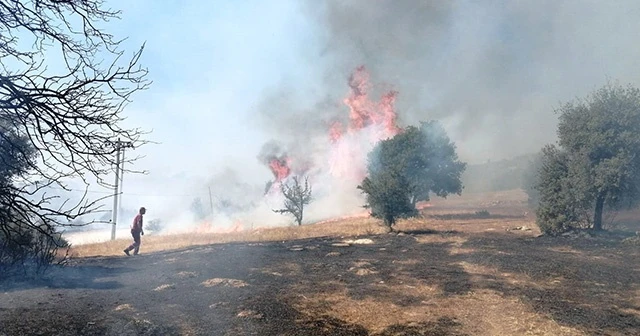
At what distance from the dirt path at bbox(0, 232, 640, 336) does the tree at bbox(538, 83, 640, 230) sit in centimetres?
416

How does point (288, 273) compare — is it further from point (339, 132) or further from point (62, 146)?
point (339, 132)

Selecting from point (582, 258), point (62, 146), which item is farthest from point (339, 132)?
point (62, 146)

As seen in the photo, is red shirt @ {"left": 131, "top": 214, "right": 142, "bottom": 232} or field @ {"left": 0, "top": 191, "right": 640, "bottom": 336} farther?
red shirt @ {"left": 131, "top": 214, "right": 142, "bottom": 232}

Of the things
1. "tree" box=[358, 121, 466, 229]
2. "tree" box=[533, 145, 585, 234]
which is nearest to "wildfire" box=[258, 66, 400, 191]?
Result: "tree" box=[358, 121, 466, 229]

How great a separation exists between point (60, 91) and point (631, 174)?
20.8 m

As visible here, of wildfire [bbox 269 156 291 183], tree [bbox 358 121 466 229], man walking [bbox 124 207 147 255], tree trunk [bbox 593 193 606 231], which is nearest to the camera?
man walking [bbox 124 207 147 255]

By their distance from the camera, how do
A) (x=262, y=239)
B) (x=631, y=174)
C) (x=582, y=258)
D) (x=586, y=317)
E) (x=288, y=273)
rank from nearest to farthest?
(x=586, y=317) → (x=288, y=273) → (x=582, y=258) → (x=631, y=174) → (x=262, y=239)

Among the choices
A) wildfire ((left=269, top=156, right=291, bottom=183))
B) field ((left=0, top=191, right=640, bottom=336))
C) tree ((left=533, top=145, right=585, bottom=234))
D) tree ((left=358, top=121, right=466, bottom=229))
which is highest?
wildfire ((left=269, top=156, right=291, bottom=183))

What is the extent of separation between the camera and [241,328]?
21.3 ft

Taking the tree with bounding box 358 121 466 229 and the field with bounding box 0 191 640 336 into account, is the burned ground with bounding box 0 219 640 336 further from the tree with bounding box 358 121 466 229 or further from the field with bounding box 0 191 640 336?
the tree with bounding box 358 121 466 229

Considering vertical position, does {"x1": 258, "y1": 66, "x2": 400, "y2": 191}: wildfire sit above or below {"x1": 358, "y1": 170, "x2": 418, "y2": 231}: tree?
above

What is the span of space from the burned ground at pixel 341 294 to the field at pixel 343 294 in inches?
1.2

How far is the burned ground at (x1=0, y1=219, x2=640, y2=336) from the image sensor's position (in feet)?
21.9

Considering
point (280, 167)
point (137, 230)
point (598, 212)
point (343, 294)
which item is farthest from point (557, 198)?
point (280, 167)
